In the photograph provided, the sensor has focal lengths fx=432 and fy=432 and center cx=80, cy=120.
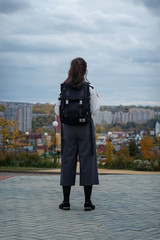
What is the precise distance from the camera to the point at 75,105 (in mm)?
4863

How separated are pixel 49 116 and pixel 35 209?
60604 millimetres

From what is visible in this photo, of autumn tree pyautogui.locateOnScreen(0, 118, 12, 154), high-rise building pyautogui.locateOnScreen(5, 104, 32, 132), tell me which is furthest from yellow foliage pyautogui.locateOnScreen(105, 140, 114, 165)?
high-rise building pyautogui.locateOnScreen(5, 104, 32, 132)

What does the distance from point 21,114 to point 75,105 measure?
67.6 meters

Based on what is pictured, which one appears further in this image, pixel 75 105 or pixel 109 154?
pixel 109 154

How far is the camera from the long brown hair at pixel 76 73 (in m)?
4.98

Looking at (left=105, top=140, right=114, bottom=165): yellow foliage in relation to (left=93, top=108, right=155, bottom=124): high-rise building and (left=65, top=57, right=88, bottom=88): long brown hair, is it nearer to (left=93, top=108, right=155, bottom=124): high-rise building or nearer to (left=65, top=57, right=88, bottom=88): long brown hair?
(left=65, top=57, right=88, bottom=88): long brown hair

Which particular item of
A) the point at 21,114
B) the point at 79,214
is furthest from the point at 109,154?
the point at 21,114

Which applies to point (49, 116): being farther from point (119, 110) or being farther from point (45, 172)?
point (45, 172)

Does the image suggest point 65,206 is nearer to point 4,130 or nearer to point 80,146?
point 80,146

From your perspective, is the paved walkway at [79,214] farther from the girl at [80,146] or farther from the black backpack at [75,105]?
the black backpack at [75,105]

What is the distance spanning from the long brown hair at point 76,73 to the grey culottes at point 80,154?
0.51 meters

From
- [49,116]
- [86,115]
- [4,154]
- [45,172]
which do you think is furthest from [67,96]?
[49,116]

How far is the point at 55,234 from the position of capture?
363 cm

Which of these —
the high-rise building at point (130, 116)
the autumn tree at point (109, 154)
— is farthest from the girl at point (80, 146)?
the high-rise building at point (130, 116)
